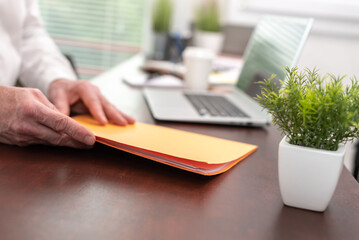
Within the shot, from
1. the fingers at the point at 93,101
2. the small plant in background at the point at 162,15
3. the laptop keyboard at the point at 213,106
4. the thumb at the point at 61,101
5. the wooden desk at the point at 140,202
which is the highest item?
the wooden desk at the point at 140,202

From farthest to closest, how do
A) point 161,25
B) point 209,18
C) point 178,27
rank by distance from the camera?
1. point 178,27
2. point 209,18
3. point 161,25

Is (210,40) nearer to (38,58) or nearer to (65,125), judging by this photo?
(38,58)

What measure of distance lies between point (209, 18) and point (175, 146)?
5.91 ft

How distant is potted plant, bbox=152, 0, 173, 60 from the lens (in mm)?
2100

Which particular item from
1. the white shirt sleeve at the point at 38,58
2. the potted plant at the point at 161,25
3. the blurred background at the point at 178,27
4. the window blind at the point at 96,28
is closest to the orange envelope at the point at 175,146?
the white shirt sleeve at the point at 38,58

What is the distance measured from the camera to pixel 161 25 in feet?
7.39

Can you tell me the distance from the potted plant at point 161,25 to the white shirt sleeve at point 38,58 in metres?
0.78

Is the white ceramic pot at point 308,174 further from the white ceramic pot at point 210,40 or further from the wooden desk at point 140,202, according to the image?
the white ceramic pot at point 210,40

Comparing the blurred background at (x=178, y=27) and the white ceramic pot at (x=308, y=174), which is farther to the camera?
the blurred background at (x=178, y=27)

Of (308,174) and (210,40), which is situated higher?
(308,174)

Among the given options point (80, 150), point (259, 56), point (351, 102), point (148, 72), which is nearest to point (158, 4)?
point (148, 72)

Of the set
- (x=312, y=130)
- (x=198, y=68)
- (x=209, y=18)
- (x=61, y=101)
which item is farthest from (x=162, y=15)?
(x=312, y=130)

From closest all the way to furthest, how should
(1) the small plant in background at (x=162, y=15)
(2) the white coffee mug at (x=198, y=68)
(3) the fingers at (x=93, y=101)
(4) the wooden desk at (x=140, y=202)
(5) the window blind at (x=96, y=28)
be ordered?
(4) the wooden desk at (x=140, y=202)
(3) the fingers at (x=93, y=101)
(2) the white coffee mug at (x=198, y=68)
(1) the small plant in background at (x=162, y=15)
(5) the window blind at (x=96, y=28)

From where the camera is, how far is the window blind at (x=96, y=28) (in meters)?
2.88
